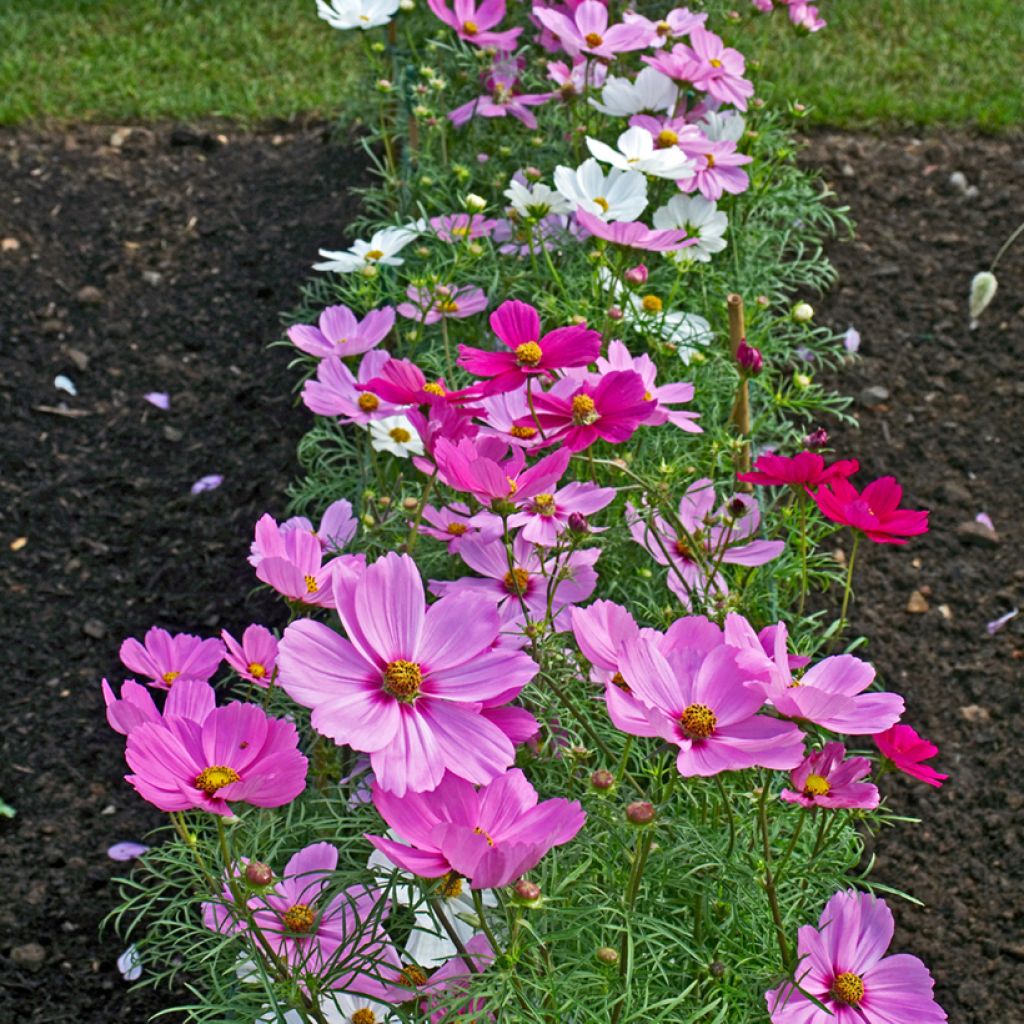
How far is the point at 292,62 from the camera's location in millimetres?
4176

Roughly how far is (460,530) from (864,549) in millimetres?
1355

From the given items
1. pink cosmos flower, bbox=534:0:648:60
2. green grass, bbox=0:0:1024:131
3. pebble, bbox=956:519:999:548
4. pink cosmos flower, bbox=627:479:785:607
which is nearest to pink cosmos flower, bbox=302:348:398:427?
→ pink cosmos flower, bbox=627:479:785:607

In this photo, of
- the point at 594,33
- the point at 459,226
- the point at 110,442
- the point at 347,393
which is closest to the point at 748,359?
the point at 347,393

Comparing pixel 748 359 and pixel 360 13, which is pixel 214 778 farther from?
pixel 360 13

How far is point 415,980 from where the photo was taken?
1067 mm

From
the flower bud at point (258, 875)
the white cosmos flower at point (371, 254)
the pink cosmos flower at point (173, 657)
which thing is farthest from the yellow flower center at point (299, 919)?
the white cosmos flower at point (371, 254)

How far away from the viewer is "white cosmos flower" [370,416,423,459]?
1741 mm

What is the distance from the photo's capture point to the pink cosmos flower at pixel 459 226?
6.91 feet

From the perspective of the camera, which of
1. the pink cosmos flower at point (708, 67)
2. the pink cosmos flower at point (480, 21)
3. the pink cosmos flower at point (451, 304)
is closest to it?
the pink cosmos flower at point (451, 304)

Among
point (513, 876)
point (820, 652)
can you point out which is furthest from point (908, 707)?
point (513, 876)

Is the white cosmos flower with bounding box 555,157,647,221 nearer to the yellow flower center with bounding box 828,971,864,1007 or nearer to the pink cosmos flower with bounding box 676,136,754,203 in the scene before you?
the pink cosmos flower with bounding box 676,136,754,203

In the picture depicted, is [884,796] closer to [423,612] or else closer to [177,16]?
[423,612]

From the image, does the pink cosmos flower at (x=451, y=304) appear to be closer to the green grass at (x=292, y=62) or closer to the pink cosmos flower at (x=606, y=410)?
the pink cosmos flower at (x=606, y=410)

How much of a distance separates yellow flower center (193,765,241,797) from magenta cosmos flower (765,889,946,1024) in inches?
18.2
